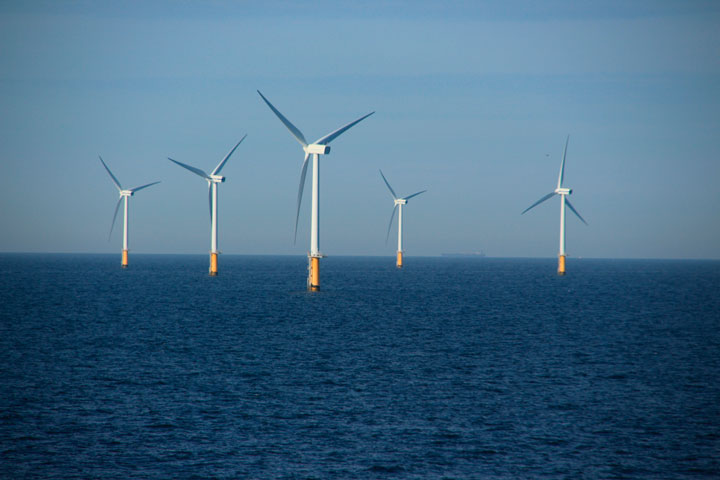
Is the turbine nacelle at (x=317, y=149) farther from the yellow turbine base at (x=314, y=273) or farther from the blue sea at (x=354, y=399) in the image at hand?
the blue sea at (x=354, y=399)

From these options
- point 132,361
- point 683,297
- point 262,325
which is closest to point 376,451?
point 132,361

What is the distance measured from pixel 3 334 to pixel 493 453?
5362 cm

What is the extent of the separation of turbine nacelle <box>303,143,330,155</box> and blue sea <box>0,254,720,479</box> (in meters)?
29.7

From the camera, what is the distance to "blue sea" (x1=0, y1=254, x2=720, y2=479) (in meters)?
30.5

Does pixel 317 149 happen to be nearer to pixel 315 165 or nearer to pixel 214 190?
pixel 315 165

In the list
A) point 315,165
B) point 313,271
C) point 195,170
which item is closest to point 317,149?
point 315,165

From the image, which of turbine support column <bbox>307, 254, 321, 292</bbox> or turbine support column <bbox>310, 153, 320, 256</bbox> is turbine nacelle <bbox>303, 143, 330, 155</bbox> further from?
turbine support column <bbox>307, 254, 321, 292</bbox>

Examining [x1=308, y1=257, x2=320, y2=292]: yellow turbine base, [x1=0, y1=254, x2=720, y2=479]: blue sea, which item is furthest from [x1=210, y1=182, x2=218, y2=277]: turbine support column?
[x1=0, y1=254, x2=720, y2=479]: blue sea

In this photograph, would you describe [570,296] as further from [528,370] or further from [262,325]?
[528,370]

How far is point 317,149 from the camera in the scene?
10612 cm

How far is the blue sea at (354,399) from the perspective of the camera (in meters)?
30.5

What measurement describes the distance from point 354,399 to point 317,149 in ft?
225

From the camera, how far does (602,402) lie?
137 ft

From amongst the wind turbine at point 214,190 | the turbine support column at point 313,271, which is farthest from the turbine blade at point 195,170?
the turbine support column at point 313,271
